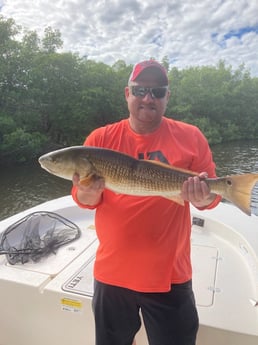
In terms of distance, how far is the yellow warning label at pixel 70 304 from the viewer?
249 cm

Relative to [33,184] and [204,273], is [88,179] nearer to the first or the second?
[204,273]

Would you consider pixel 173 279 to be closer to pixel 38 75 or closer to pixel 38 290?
pixel 38 290

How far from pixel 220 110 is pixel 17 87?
3024cm

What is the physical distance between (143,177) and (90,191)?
0.36 meters

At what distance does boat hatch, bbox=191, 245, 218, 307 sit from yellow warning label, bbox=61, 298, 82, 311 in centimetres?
102

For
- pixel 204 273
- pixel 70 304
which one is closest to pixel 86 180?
pixel 70 304

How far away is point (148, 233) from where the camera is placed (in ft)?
6.26

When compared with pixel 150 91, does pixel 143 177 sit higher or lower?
lower

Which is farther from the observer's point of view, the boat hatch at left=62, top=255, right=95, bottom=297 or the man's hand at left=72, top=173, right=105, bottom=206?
the boat hatch at left=62, top=255, right=95, bottom=297

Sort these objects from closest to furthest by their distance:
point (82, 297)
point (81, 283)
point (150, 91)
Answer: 1. point (150, 91)
2. point (82, 297)
3. point (81, 283)

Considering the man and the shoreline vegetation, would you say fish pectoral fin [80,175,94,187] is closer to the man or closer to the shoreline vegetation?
the man

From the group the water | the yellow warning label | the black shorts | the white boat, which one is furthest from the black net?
the water

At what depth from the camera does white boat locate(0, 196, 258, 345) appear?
2254 mm

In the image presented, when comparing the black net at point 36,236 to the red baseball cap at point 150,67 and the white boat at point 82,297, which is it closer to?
the white boat at point 82,297
